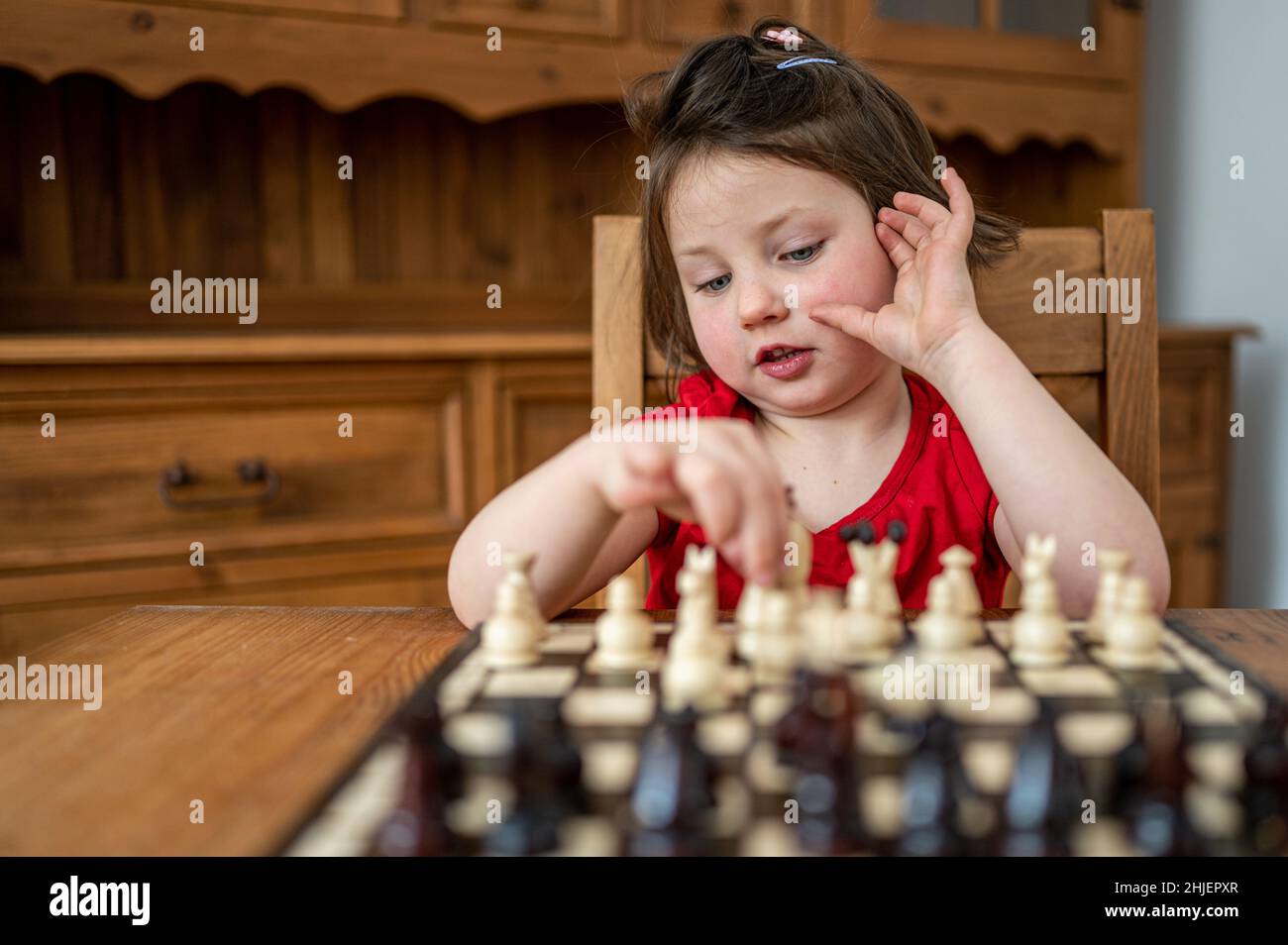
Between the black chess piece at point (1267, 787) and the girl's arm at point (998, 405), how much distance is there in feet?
0.96

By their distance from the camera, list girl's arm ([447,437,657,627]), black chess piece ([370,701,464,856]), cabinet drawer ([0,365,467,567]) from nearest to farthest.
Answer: black chess piece ([370,701,464,856]) < girl's arm ([447,437,657,627]) < cabinet drawer ([0,365,467,567])

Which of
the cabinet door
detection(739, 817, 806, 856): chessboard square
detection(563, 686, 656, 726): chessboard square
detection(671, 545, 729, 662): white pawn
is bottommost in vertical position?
detection(739, 817, 806, 856): chessboard square

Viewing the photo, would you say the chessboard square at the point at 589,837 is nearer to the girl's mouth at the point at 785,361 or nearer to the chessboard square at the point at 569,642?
the chessboard square at the point at 569,642

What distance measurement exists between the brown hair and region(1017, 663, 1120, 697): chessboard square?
563mm

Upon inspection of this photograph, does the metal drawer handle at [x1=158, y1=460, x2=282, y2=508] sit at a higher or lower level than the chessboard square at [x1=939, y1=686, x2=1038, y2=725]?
higher

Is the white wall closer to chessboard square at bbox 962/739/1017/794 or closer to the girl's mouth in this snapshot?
the girl's mouth

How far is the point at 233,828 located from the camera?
1.47ft

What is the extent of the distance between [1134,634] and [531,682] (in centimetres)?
33

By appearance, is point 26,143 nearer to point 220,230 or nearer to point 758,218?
point 220,230

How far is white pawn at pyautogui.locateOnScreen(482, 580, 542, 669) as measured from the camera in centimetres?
64

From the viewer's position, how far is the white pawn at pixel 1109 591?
2.23 feet

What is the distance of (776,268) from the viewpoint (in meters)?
1.01

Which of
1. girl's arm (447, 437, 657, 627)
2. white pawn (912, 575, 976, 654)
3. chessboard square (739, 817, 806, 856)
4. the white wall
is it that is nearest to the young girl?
girl's arm (447, 437, 657, 627)
